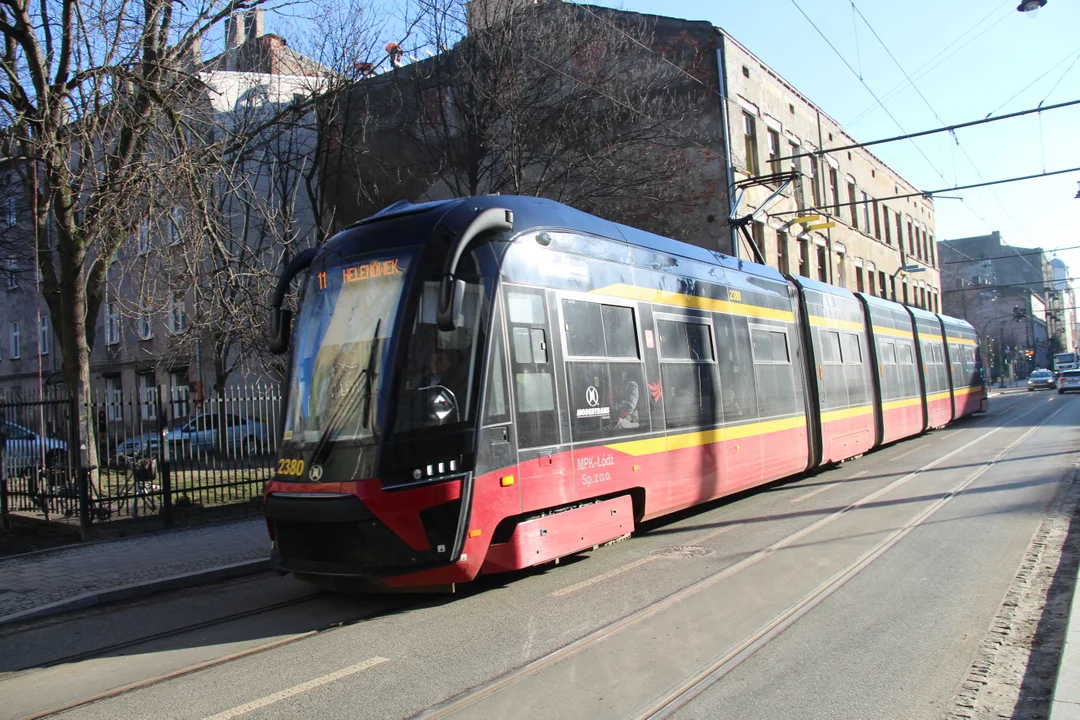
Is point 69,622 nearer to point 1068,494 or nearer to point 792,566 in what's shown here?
point 792,566

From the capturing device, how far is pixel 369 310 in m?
6.53

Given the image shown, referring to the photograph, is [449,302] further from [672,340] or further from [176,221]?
[176,221]

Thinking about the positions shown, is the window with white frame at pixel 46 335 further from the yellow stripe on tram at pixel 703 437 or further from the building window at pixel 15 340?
the yellow stripe on tram at pixel 703 437

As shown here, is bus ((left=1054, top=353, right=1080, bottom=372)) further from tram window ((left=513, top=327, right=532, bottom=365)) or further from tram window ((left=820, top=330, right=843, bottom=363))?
tram window ((left=513, top=327, right=532, bottom=365))

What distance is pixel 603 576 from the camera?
7.32m

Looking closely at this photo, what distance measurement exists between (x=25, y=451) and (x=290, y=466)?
843 cm

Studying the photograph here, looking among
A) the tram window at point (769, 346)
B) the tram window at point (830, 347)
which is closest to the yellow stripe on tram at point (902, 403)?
the tram window at point (830, 347)

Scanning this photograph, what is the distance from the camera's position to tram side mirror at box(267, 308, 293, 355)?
24.5 feet

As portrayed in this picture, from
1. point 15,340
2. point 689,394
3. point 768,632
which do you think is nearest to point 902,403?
point 689,394

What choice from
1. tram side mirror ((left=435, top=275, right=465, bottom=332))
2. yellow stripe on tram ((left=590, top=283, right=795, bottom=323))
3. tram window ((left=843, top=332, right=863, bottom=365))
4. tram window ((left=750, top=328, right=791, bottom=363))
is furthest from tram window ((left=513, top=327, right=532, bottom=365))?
tram window ((left=843, top=332, right=863, bottom=365))

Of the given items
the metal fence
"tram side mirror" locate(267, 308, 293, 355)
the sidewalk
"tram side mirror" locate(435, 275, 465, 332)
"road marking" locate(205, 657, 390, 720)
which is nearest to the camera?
"road marking" locate(205, 657, 390, 720)

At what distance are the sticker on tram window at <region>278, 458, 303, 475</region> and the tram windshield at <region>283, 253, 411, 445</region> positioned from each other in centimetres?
17

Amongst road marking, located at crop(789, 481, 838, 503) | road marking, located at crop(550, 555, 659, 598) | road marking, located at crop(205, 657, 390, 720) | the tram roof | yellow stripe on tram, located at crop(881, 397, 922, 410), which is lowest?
road marking, located at crop(789, 481, 838, 503)

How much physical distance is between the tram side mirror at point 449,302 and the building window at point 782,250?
23413 millimetres
